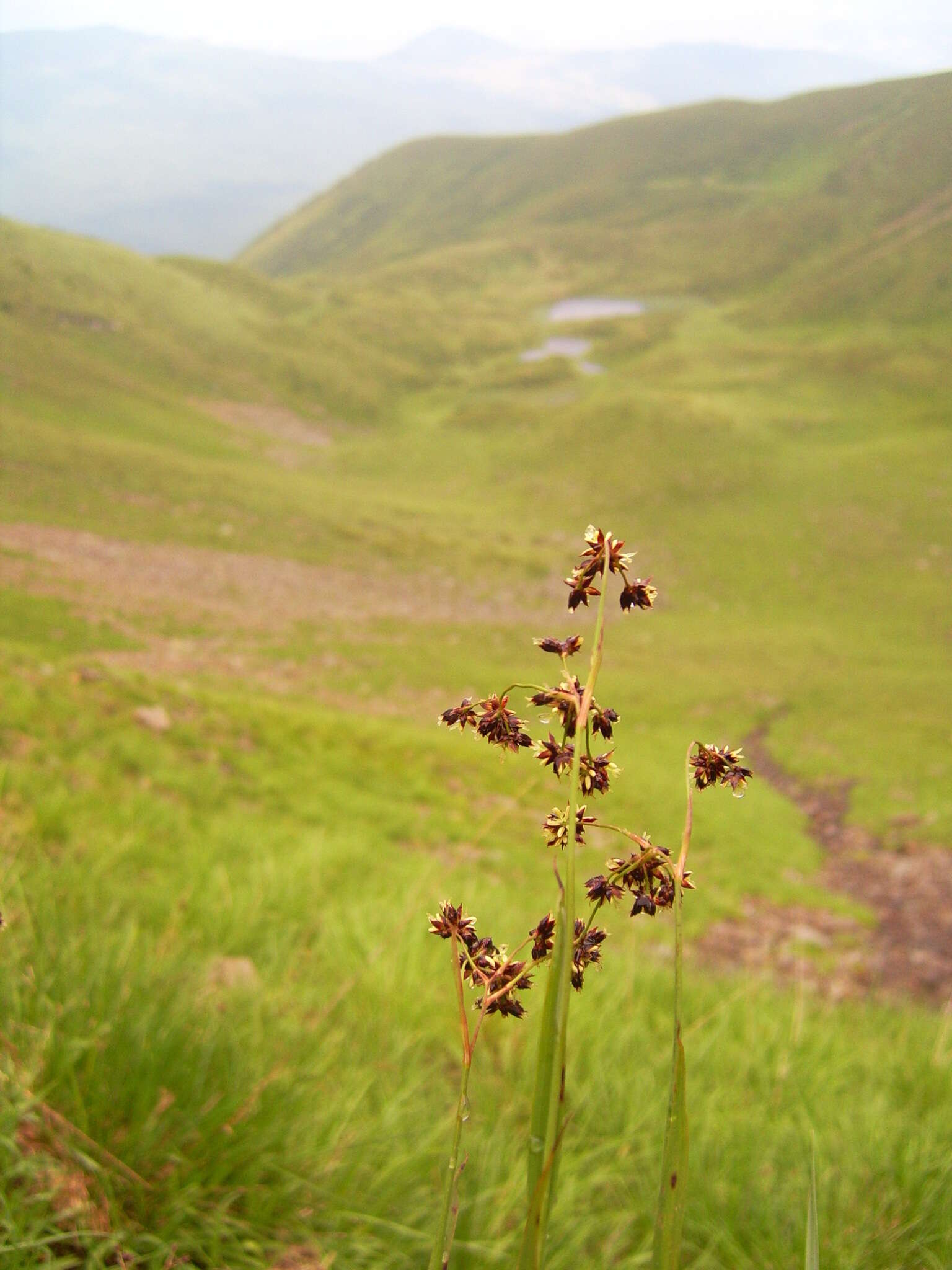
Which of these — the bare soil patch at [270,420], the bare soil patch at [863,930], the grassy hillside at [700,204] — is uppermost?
the grassy hillside at [700,204]

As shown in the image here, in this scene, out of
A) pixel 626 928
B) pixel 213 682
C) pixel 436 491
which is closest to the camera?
pixel 626 928

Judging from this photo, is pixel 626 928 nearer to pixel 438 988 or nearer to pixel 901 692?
pixel 438 988

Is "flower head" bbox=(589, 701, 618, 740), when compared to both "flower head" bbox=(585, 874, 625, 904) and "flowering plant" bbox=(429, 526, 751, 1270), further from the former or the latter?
"flower head" bbox=(585, 874, 625, 904)

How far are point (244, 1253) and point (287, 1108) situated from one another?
1.46ft

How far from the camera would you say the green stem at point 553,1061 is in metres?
0.61

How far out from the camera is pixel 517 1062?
354 centimetres

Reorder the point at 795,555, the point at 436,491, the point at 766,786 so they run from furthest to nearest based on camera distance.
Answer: the point at 436,491
the point at 795,555
the point at 766,786

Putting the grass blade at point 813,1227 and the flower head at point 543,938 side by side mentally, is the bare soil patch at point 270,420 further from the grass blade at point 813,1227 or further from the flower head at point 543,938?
the grass blade at point 813,1227

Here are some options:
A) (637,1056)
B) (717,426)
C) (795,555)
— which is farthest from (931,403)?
(637,1056)

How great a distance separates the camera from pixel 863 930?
13820mm

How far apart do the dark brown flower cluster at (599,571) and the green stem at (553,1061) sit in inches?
1.6

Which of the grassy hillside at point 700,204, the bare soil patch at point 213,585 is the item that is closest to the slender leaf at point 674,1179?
the grassy hillside at point 700,204

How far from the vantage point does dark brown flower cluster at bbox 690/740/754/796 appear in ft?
2.54

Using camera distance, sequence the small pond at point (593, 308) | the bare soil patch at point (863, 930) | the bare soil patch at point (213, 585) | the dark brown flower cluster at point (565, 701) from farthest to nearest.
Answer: the small pond at point (593, 308), the bare soil patch at point (213, 585), the bare soil patch at point (863, 930), the dark brown flower cluster at point (565, 701)
